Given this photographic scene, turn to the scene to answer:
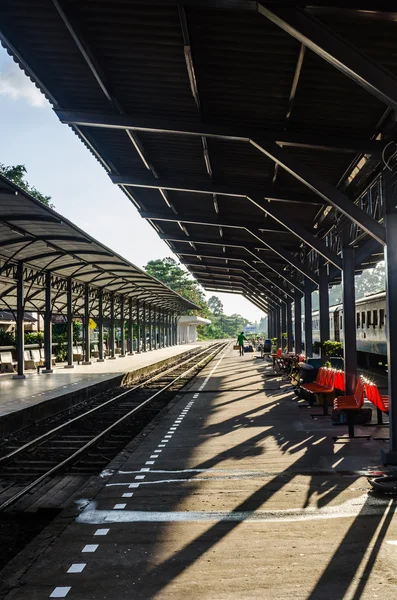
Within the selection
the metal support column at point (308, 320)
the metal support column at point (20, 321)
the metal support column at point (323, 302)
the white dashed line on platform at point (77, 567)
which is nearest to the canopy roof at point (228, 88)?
the metal support column at point (323, 302)

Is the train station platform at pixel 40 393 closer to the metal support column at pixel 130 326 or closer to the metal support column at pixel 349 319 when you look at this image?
the metal support column at pixel 349 319

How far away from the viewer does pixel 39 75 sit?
10.1 metres

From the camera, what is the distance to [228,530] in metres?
5.68

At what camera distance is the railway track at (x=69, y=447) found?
8.75 m

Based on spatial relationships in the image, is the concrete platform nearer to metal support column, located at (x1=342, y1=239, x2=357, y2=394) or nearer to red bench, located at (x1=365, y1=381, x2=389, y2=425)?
red bench, located at (x1=365, y1=381, x2=389, y2=425)

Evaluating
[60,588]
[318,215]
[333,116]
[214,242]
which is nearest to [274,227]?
[318,215]

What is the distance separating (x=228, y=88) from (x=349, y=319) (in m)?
6.30

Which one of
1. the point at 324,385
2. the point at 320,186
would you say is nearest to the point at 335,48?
the point at 320,186

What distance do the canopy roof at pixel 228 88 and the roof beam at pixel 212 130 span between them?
21 millimetres

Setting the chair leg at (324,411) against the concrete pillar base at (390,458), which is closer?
the concrete pillar base at (390,458)

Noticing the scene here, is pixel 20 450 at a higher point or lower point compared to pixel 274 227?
lower

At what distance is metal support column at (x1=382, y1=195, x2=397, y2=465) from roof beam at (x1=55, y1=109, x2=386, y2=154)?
81.0 inches

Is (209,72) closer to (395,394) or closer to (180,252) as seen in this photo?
(395,394)

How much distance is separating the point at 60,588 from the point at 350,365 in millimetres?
10285
